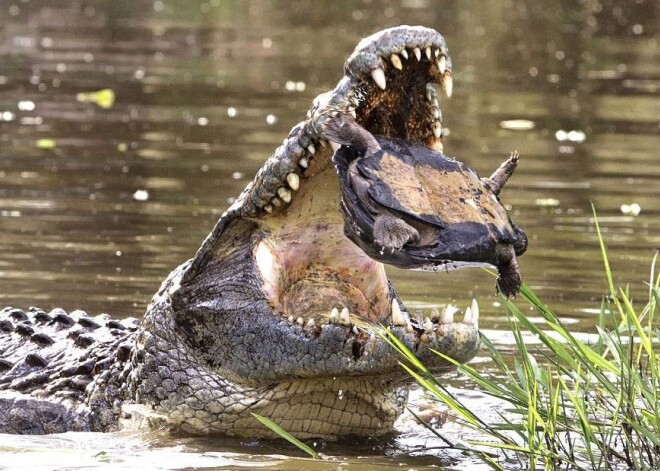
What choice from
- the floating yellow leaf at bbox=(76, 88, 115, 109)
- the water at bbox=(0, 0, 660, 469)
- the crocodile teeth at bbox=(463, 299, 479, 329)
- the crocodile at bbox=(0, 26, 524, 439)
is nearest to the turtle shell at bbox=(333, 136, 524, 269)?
the crocodile at bbox=(0, 26, 524, 439)

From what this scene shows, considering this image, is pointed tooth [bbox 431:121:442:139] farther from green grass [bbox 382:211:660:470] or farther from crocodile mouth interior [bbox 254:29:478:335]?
green grass [bbox 382:211:660:470]

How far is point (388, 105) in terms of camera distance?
4.64 m

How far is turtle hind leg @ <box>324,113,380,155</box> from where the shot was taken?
439cm

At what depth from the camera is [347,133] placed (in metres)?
4.39

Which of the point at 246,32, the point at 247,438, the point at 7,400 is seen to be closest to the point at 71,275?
the point at 7,400

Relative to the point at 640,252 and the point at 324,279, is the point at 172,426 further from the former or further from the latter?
the point at 640,252

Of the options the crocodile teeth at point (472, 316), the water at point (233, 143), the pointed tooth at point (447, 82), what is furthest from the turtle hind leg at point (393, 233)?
the water at point (233, 143)

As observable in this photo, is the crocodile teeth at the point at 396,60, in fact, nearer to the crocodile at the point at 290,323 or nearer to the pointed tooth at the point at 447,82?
the crocodile at the point at 290,323

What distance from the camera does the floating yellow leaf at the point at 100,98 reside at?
14.4 m

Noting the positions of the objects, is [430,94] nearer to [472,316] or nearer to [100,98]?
[472,316]

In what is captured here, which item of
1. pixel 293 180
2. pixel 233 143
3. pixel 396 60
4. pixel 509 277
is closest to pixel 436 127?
pixel 396 60

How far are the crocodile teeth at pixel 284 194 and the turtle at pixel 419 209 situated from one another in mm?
274

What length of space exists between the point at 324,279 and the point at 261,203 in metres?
0.52

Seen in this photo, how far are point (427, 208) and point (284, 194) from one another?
22.4 inches
